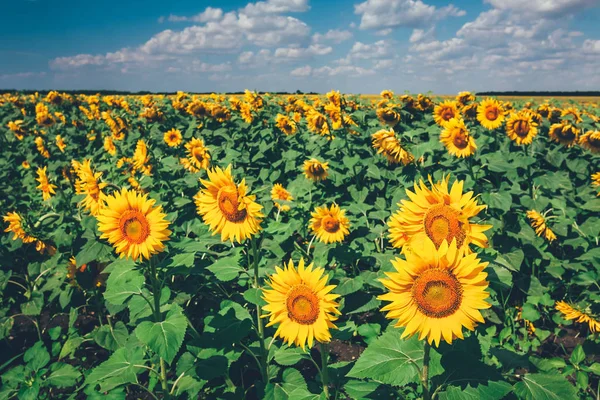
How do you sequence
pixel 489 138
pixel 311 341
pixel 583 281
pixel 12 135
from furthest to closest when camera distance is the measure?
pixel 12 135, pixel 489 138, pixel 583 281, pixel 311 341

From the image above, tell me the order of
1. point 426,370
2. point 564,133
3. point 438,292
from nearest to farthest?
point 438,292
point 426,370
point 564,133

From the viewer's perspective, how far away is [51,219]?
3943mm

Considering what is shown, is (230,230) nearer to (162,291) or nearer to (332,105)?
(162,291)

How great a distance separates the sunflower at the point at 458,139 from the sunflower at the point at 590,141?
117 inches

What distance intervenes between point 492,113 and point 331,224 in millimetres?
3962

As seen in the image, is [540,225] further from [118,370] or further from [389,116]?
[118,370]

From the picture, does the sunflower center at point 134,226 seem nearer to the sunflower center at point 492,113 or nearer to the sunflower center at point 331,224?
the sunflower center at point 331,224

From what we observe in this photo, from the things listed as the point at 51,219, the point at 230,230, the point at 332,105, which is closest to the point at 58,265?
the point at 51,219

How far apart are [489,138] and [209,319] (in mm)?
5577

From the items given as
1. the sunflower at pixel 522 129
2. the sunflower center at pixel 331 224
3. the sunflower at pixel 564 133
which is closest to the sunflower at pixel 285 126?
the sunflower at pixel 522 129

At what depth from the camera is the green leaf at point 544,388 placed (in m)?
1.82

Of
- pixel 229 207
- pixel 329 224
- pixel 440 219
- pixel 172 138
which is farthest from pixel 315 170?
pixel 172 138

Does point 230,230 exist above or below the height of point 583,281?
above

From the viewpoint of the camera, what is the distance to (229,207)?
266 cm
